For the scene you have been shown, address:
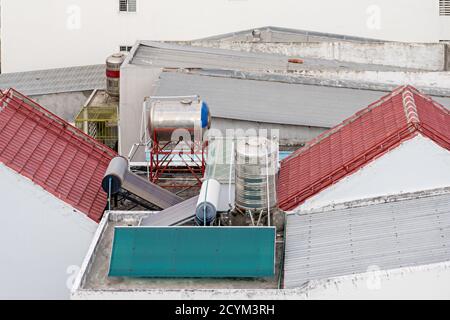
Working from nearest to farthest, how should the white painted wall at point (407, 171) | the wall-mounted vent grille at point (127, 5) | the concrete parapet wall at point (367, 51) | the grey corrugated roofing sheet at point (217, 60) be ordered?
the white painted wall at point (407, 171)
the grey corrugated roofing sheet at point (217, 60)
the concrete parapet wall at point (367, 51)
the wall-mounted vent grille at point (127, 5)

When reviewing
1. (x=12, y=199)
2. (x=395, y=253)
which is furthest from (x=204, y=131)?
(x=395, y=253)

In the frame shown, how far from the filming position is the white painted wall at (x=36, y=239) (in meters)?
26.9

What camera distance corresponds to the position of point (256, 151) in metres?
26.6

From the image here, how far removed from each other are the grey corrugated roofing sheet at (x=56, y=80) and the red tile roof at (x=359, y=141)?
66.0 feet

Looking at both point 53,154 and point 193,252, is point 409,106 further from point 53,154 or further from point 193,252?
point 53,154

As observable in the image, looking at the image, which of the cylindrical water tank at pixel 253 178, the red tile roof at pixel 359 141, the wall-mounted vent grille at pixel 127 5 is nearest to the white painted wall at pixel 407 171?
the red tile roof at pixel 359 141

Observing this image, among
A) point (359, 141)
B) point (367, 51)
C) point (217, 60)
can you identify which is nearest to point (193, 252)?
point (359, 141)

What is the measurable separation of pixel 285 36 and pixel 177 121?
22.7m

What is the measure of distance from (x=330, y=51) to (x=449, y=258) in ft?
82.7

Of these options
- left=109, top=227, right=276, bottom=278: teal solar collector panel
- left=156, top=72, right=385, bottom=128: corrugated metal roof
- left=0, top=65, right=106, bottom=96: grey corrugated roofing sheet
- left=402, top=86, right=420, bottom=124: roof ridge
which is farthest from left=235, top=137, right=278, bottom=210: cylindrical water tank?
left=0, top=65, right=106, bottom=96: grey corrugated roofing sheet

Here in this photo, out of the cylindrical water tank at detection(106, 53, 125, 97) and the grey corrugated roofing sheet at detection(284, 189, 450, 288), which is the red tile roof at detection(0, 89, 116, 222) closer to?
the grey corrugated roofing sheet at detection(284, 189, 450, 288)

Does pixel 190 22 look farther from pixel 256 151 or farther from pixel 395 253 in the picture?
pixel 395 253

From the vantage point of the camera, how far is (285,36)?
52.4m

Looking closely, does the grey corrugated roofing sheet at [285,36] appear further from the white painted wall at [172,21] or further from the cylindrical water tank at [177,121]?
the cylindrical water tank at [177,121]
